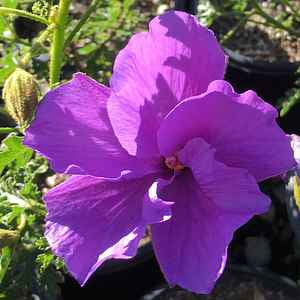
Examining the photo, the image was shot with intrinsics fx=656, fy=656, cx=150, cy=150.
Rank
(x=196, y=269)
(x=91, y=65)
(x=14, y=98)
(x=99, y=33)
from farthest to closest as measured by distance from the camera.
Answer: (x=99, y=33) < (x=91, y=65) < (x=14, y=98) < (x=196, y=269)

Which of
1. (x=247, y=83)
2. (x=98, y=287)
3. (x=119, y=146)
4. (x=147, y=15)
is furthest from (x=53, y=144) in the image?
(x=147, y=15)

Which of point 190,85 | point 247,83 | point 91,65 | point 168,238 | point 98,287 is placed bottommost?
point 98,287

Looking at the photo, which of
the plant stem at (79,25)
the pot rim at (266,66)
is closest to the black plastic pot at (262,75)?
the pot rim at (266,66)

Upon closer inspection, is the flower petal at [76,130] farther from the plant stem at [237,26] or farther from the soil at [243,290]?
the plant stem at [237,26]

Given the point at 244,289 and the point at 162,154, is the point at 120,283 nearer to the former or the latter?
the point at 244,289

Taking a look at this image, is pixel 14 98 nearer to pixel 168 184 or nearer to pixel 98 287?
pixel 168 184

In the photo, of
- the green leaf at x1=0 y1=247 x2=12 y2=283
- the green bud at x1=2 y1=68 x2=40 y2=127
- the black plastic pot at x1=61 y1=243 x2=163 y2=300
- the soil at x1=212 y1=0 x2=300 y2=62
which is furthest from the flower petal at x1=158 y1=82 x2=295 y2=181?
the soil at x1=212 y1=0 x2=300 y2=62

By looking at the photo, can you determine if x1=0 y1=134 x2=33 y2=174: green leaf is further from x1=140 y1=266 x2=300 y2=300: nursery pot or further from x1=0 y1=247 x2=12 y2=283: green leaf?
x1=140 y1=266 x2=300 y2=300: nursery pot
